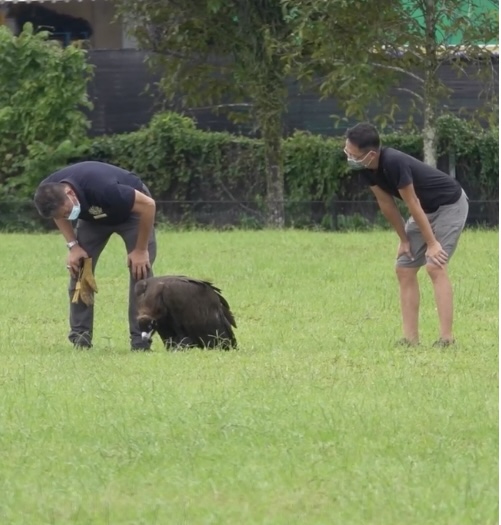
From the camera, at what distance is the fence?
2297 cm

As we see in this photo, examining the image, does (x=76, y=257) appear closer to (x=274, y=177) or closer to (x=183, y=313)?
(x=183, y=313)

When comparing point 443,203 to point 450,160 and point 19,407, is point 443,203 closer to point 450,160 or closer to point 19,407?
point 19,407

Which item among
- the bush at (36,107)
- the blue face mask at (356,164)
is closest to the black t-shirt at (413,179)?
the blue face mask at (356,164)

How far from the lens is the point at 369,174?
9539 millimetres

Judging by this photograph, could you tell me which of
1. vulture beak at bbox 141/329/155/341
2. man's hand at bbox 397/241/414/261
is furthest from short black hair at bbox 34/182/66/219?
→ man's hand at bbox 397/241/414/261

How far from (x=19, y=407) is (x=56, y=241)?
1364 cm

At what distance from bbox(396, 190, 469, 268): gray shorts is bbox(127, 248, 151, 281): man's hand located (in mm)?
1923

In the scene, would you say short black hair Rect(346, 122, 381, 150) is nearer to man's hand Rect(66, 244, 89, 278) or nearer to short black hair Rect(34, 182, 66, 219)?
short black hair Rect(34, 182, 66, 219)

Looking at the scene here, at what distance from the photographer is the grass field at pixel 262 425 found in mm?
5676

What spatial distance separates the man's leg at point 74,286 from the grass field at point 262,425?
0.58 feet

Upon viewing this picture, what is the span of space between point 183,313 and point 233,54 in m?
14.7

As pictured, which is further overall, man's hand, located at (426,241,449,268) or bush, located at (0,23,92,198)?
bush, located at (0,23,92,198)

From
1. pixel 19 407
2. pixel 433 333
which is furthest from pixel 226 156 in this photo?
pixel 19 407

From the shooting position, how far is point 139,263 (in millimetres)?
10078
